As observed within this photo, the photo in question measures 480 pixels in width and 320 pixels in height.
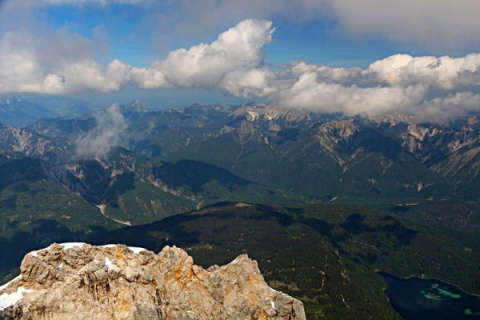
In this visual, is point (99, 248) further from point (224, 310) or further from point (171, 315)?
point (224, 310)

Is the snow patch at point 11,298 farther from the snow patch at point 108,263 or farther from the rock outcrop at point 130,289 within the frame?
the snow patch at point 108,263

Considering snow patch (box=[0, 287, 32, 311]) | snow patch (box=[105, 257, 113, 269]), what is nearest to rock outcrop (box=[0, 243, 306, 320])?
snow patch (box=[0, 287, 32, 311])

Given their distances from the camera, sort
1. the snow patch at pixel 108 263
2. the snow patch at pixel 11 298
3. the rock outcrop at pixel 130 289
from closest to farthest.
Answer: the rock outcrop at pixel 130 289 → the snow patch at pixel 11 298 → the snow patch at pixel 108 263

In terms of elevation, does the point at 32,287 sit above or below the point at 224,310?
above

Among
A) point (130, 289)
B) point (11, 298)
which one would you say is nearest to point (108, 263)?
point (130, 289)

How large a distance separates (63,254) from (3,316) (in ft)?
74.5

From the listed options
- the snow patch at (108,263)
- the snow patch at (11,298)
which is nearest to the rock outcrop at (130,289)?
the snow patch at (11,298)

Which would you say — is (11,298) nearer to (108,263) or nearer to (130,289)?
(108,263)

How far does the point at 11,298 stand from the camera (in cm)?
8038

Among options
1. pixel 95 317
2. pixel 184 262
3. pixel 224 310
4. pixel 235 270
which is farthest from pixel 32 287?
pixel 235 270

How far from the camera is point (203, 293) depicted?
9475 cm

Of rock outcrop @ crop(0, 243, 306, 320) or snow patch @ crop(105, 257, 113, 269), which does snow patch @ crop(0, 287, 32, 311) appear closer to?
rock outcrop @ crop(0, 243, 306, 320)

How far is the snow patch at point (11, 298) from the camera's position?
77.6 meters

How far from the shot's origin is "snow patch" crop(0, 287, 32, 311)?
77562 millimetres
